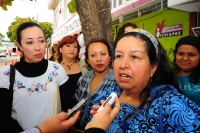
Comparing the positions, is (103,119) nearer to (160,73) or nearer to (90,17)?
(160,73)

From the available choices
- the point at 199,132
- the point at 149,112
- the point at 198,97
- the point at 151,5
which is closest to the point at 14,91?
the point at 149,112

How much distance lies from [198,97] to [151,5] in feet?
19.6

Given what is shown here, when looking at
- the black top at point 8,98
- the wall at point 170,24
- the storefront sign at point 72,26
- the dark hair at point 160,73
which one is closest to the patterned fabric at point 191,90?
the dark hair at point 160,73

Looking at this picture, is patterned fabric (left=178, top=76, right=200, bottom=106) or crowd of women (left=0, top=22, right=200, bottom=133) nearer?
crowd of women (left=0, top=22, right=200, bottom=133)

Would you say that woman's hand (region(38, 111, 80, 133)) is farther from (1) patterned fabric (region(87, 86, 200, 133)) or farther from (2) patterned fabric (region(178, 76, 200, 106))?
(2) patterned fabric (region(178, 76, 200, 106))

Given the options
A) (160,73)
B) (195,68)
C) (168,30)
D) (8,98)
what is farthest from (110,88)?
(168,30)

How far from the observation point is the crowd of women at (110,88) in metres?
1.28

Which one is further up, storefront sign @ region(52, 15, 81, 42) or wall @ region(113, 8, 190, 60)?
storefront sign @ region(52, 15, 81, 42)

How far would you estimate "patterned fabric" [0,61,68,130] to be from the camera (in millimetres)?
1961

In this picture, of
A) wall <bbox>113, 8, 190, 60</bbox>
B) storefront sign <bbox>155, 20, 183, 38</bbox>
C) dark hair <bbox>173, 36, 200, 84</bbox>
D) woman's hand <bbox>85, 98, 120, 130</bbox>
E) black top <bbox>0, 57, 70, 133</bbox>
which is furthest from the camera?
storefront sign <bbox>155, 20, 183, 38</bbox>

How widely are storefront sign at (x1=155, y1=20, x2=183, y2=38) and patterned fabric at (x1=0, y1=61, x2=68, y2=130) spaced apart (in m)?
5.20

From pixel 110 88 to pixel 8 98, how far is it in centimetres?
97

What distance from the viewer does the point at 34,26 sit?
2.11 m

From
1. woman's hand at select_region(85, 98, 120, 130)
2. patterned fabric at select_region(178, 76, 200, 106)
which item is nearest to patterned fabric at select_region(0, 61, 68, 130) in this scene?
woman's hand at select_region(85, 98, 120, 130)
